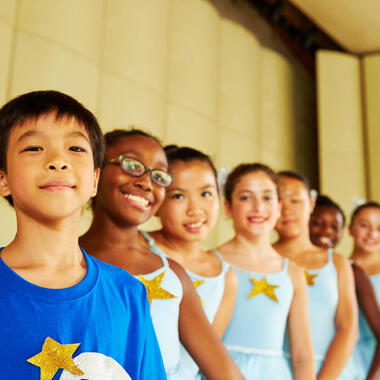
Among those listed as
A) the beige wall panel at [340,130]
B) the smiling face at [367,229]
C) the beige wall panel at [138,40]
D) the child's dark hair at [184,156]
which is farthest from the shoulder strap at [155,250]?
the beige wall panel at [340,130]

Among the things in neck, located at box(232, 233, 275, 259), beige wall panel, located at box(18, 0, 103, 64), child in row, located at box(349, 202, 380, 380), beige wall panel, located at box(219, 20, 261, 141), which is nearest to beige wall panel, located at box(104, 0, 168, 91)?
A: beige wall panel, located at box(18, 0, 103, 64)

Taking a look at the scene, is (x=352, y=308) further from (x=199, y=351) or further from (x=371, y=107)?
(x=371, y=107)

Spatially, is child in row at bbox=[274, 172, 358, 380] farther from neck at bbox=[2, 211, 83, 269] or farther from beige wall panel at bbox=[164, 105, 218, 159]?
beige wall panel at bbox=[164, 105, 218, 159]

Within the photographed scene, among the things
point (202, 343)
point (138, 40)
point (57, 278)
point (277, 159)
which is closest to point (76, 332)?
point (57, 278)

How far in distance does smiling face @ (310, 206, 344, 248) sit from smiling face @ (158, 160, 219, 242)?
1151 mm

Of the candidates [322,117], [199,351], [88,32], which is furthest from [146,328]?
[322,117]

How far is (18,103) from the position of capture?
1076mm

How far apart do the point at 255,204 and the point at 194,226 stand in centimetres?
35

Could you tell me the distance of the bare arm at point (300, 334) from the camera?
1943 millimetres

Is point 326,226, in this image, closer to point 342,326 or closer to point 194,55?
point 342,326

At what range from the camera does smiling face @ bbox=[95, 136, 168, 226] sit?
5.04 feet

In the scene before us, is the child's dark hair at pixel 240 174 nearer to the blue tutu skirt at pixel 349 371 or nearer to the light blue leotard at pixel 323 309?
the light blue leotard at pixel 323 309

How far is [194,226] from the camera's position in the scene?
1812mm

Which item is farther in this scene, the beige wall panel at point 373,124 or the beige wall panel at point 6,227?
the beige wall panel at point 373,124
